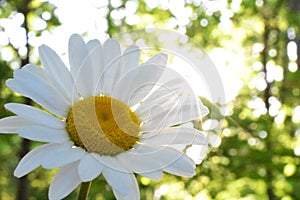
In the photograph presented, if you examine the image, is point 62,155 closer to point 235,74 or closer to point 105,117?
point 105,117

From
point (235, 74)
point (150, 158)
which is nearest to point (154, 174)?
point (150, 158)

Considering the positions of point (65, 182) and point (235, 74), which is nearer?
point (65, 182)

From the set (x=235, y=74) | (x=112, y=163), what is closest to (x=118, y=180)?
(x=112, y=163)

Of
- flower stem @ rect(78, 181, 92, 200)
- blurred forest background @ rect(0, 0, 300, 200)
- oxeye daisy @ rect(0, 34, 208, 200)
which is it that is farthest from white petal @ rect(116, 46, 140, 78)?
blurred forest background @ rect(0, 0, 300, 200)

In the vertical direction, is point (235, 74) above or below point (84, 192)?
below

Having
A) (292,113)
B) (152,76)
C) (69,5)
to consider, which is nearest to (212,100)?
(152,76)
